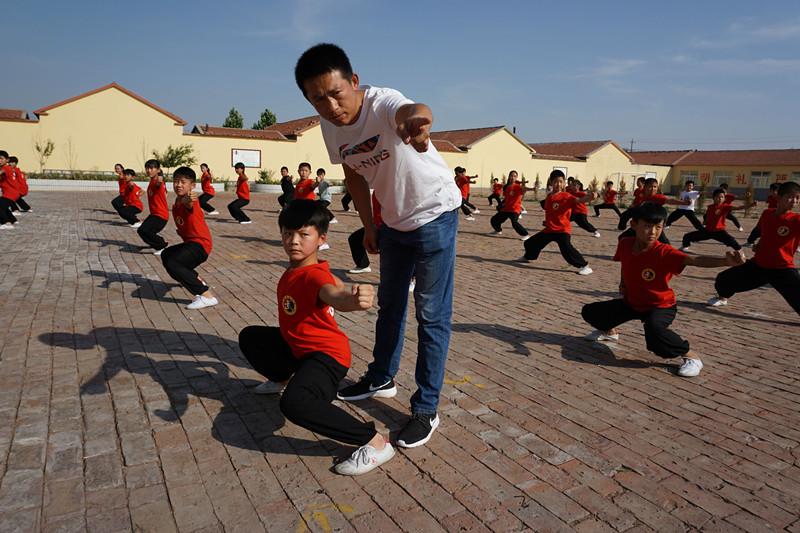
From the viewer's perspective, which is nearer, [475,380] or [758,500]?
[758,500]

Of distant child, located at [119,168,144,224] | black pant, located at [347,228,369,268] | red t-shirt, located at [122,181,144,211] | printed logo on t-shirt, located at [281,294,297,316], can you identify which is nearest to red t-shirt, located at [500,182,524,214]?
black pant, located at [347,228,369,268]

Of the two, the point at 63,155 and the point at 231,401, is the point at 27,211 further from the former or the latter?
the point at 63,155

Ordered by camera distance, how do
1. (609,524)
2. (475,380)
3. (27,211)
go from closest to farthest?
(609,524) < (475,380) < (27,211)

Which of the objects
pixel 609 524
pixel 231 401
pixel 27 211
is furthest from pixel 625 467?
pixel 27 211

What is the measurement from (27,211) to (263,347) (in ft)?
51.0

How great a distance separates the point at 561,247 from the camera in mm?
9031

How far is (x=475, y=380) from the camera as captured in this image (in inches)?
156

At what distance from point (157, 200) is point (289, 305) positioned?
278 inches

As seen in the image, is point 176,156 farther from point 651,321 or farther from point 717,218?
point 651,321

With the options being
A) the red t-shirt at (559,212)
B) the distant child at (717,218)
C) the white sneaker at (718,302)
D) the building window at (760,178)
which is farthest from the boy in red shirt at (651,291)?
the building window at (760,178)

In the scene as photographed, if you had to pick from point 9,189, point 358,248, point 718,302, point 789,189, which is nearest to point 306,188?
point 358,248

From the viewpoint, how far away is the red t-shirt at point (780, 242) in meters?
6.09

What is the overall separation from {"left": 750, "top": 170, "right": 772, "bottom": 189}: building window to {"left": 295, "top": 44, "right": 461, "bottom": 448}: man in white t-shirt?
5703cm

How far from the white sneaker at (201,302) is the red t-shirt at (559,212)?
5.82 m
